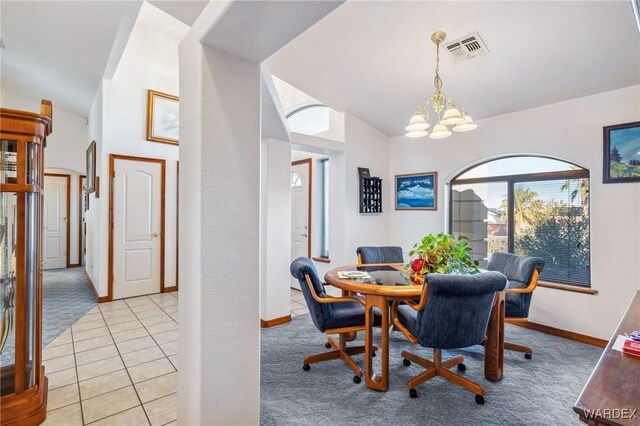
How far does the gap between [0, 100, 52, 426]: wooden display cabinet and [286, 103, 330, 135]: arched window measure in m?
3.72

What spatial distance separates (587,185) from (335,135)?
115 inches

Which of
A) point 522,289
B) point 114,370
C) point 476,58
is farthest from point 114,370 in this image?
point 476,58

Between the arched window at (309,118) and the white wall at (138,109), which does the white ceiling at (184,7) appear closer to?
the white wall at (138,109)

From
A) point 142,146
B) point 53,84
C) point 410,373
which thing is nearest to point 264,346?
point 410,373

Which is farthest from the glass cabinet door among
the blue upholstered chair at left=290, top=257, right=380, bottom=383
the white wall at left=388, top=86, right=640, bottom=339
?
the white wall at left=388, top=86, right=640, bottom=339

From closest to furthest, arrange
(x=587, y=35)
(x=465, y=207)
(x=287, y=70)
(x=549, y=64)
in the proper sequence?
(x=587, y=35), (x=549, y=64), (x=287, y=70), (x=465, y=207)

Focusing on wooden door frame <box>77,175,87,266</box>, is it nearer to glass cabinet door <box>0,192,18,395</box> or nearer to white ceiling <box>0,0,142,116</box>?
white ceiling <box>0,0,142,116</box>

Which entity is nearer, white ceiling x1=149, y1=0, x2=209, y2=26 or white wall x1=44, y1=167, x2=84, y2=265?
white ceiling x1=149, y1=0, x2=209, y2=26

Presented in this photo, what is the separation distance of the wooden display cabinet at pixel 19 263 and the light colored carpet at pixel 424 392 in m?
A: 1.41

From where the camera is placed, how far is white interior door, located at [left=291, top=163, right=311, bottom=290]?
5254 millimetres

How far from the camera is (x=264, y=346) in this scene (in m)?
3.05

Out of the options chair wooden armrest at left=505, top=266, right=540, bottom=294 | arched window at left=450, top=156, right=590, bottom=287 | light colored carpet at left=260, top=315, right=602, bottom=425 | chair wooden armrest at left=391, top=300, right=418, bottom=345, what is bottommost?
light colored carpet at left=260, top=315, right=602, bottom=425

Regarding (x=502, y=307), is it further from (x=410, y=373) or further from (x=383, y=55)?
(x=383, y=55)

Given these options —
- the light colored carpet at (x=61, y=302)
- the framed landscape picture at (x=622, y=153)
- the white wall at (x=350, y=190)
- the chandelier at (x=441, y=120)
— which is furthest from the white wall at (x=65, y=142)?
the framed landscape picture at (x=622, y=153)
